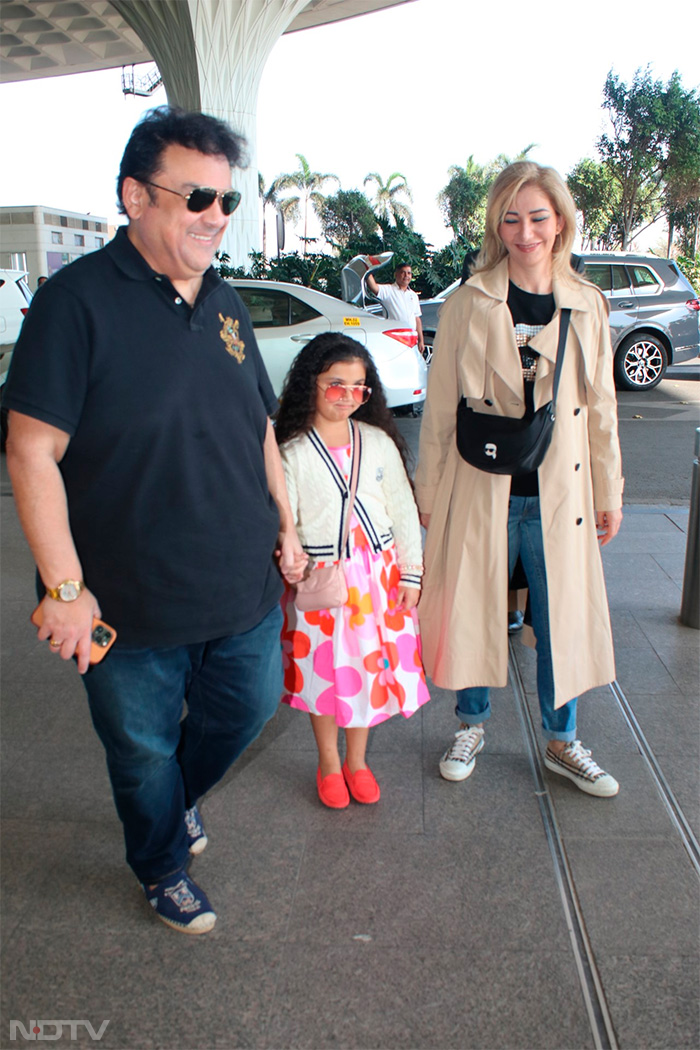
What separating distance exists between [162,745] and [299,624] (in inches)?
28.2

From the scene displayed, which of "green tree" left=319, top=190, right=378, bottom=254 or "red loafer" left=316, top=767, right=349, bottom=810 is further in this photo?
"green tree" left=319, top=190, right=378, bottom=254

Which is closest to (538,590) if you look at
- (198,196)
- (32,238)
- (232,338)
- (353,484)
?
(353,484)

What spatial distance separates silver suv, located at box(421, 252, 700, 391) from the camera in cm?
1228

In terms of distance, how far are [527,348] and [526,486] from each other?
44 cm

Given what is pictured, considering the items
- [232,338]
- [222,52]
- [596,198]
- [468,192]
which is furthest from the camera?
[468,192]

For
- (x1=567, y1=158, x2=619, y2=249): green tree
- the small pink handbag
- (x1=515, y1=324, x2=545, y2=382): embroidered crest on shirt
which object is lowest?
the small pink handbag

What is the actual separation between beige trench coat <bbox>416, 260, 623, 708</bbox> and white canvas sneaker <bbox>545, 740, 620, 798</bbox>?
0.20 meters

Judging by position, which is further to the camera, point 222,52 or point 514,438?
point 222,52

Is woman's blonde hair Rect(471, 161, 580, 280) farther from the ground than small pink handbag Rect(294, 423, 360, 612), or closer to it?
farther from the ground

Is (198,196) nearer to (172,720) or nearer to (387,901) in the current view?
(172,720)

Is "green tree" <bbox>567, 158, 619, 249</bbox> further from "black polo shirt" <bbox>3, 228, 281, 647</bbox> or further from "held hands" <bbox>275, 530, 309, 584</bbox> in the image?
"black polo shirt" <bbox>3, 228, 281, 647</bbox>

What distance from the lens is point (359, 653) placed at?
2646mm

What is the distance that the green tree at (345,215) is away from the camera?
5209cm

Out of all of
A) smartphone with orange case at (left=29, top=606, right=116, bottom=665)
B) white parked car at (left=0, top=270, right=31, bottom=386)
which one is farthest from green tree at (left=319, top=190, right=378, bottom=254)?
smartphone with orange case at (left=29, top=606, right=116, bottom=665)
